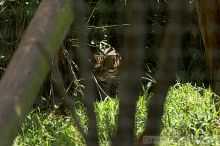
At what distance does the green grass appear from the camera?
1957 mm

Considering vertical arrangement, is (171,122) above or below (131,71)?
below

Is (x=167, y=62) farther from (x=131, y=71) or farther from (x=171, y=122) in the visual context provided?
(x=171, y=122)

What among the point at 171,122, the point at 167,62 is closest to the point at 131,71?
the point at 167,62

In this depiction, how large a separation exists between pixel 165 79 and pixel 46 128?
1.75 metres

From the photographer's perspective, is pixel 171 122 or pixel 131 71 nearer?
pixel 131 71

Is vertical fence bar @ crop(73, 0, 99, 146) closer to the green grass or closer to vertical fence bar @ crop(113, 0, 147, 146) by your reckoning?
vertical fence bar @ crop(113, 0, 147, 146)

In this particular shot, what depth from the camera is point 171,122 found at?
211cm

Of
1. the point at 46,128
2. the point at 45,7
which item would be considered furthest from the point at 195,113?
the point at 45,7

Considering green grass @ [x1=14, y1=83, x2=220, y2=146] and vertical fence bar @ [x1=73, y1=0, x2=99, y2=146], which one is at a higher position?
vertical fence bar @ [x1=73, y1=0, x2=99, y2=146]

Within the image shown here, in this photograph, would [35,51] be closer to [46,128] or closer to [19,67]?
[19,67]

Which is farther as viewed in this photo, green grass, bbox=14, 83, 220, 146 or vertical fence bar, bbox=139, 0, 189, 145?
green grass, bbox=14, 83, 220, 146

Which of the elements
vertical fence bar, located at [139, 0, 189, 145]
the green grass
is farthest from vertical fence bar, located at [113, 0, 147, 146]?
the green grass

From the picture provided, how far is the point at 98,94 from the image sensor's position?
2.77m

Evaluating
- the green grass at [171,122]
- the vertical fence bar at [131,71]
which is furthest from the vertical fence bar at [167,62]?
the green grass at [171,122]
